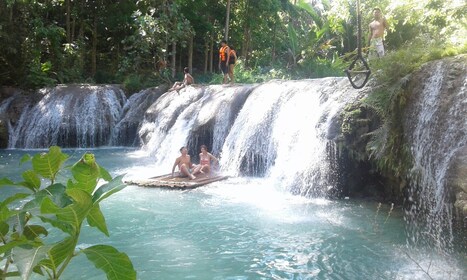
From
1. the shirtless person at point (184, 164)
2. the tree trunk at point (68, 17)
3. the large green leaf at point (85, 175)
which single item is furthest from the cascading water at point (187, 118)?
the large green leaf at point (85, 175)

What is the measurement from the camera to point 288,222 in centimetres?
716

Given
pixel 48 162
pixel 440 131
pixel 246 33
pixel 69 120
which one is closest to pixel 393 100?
pixel 440 131

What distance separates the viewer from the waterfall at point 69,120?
17.2 m

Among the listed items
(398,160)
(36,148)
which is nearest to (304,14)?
(36,148)

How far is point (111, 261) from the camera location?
4.35 feet

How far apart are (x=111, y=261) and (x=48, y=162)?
41 centimetres

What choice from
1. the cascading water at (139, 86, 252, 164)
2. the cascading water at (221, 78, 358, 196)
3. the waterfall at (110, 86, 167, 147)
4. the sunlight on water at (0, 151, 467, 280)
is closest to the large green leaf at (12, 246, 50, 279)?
the sunlight on water at (0, 151, 467, 280)

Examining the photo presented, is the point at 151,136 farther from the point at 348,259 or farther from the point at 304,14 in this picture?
the point at 304,14

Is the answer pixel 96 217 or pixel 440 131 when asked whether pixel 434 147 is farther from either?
pixel 96 217

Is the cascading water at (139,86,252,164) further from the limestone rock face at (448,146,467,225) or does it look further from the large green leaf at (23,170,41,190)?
the large green leaf at (23,170,41,190)

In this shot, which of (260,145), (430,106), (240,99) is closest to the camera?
(430,106)

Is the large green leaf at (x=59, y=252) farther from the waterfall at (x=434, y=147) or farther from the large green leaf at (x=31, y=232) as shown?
the waterfall at (x=434, y=147)

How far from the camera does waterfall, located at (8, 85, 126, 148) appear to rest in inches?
677

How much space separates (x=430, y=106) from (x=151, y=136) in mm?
10201
